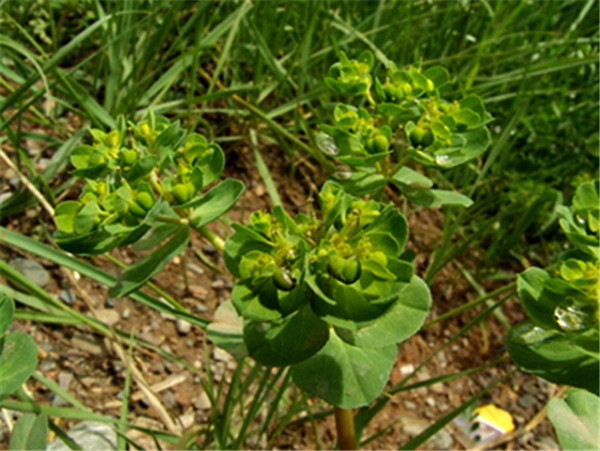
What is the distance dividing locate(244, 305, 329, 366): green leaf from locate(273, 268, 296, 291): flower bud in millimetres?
82

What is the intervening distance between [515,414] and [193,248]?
41.6 inches

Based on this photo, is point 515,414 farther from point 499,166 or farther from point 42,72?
point 42,72

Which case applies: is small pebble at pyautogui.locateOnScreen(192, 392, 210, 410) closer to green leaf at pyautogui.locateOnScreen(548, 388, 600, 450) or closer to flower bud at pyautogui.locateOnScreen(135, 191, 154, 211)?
flower bud at pyautogui.locateOnScreen(135, 191, 154, 211)

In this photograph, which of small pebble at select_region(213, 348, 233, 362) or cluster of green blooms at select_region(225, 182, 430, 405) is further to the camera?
small pebble at select_region(213, 348, 233, 362)

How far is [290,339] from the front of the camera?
3.06 ft

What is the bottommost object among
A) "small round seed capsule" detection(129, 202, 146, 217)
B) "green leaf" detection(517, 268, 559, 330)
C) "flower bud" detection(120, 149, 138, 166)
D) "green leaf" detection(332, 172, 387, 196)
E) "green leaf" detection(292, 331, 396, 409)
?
"green leaf" detection(292, 331, 396, 409)

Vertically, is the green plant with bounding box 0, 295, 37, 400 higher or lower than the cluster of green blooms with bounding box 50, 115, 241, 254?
lower

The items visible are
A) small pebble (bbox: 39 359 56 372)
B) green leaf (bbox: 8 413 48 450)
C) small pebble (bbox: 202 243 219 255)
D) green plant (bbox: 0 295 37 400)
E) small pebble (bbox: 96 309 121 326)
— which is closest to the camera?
green plant (bbox: 0 295 37 400)

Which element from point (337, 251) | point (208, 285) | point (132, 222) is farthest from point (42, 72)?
point (337, 251)

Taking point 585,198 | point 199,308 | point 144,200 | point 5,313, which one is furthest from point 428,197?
point 199,308

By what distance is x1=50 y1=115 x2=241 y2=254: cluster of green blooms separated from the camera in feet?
3.14

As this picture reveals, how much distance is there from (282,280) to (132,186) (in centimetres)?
31

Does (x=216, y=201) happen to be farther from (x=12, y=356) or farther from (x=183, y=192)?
(x=12, y=356)

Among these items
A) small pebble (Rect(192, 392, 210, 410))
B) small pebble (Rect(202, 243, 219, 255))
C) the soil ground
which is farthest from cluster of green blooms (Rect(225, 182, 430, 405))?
small pebble (Rect(202, 243, 219, 255))
